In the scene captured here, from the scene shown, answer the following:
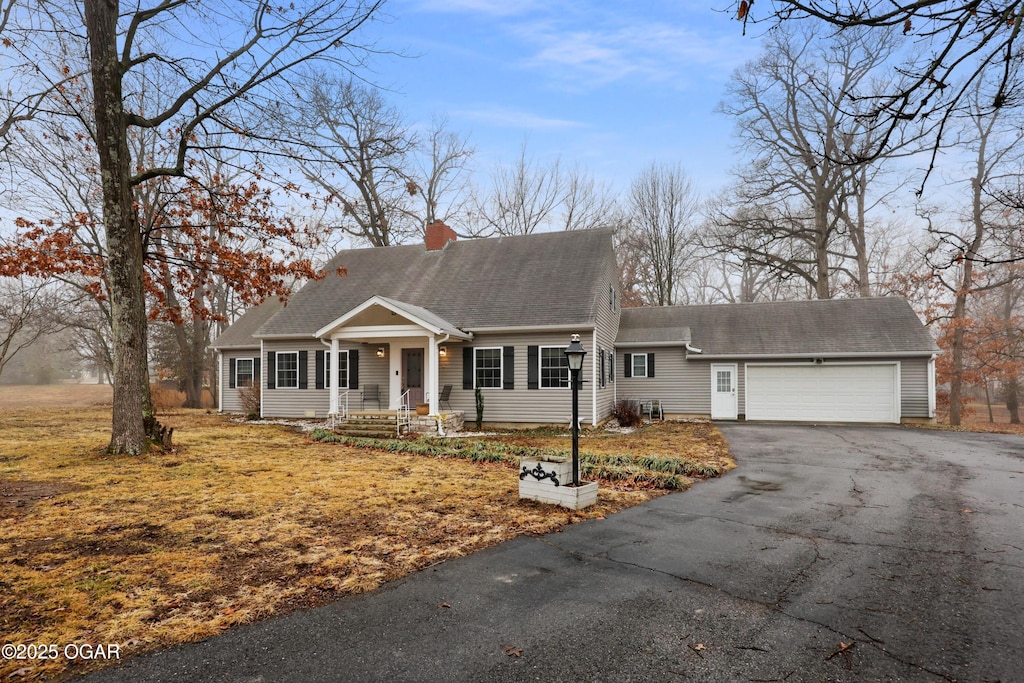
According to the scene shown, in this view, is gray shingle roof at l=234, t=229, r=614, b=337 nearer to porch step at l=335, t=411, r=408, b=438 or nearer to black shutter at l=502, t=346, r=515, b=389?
black shutter at l=502, t=346, r=515, b=389

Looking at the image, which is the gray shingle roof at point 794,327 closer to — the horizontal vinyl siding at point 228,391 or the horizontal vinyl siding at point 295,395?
the horizontal vinyl siding at point 295,395

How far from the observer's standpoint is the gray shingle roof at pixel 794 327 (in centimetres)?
1658

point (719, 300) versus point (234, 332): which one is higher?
point (719, 300)

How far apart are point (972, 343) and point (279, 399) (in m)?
26.7

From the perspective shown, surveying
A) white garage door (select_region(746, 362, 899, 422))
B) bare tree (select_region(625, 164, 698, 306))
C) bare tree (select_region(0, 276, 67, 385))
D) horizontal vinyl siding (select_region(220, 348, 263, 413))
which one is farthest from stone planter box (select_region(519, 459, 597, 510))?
bare tree (select_region(625, 164, 698, 306))

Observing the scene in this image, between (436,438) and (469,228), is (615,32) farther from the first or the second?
(469,228)

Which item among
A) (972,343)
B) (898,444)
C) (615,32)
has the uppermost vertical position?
(615,32)

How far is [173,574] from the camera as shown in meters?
4.28

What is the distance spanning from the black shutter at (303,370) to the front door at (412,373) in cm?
346

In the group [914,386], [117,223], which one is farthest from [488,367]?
[914,386]

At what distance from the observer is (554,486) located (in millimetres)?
6648

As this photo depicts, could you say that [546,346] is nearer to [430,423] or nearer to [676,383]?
[430,423]

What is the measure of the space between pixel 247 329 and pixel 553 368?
43.4 ft

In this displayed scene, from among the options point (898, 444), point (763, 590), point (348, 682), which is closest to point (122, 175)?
point (348, 682)
